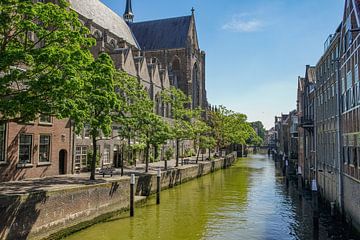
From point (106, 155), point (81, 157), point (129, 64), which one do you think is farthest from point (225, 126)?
point (81, 157)

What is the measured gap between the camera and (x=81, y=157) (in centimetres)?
3362

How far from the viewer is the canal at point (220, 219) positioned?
19375 millimetres

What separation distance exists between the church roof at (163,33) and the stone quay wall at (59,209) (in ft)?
187

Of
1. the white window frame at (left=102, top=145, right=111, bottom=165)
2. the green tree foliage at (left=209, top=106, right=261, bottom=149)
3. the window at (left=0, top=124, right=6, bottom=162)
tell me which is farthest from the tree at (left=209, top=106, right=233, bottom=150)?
the window at (left=0, top=124, right=6, bottom=162)

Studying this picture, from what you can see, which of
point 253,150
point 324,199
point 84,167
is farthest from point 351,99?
point 253,150

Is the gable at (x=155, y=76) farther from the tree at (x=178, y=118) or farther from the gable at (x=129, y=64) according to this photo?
the tree at (x=178, y=118)

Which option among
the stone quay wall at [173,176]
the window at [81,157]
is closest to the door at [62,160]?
the window at [81,157]

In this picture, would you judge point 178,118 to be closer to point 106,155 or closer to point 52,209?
point 106,155

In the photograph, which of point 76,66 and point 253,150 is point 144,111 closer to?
point 76,66

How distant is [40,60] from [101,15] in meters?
52.6

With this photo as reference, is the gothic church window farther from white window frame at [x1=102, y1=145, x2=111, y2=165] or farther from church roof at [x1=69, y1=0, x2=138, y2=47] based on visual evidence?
white window frame at [x1=102, y1=145, x2=111, y2=165]

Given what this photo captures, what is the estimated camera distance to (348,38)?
70.6ft

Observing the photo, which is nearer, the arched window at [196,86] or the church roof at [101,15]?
the church roof at [101,15]

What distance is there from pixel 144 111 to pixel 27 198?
1596 centimetres
